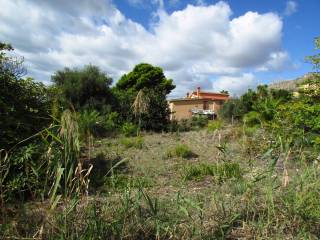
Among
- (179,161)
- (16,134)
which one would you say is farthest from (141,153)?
(16,134)

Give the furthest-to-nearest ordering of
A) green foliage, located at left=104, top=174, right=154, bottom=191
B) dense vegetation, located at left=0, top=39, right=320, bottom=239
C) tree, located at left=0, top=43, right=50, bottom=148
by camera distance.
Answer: tree, located at left=0, top=43, right=50, bottom=148 → green foliage, located at left=104, top=174, right=154, bottom=191 → dense vegetation, located at left=0, top=39, right=320, bottom=239

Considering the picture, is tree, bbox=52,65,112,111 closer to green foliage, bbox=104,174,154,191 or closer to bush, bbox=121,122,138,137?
bush, bbox=121,122,138,137

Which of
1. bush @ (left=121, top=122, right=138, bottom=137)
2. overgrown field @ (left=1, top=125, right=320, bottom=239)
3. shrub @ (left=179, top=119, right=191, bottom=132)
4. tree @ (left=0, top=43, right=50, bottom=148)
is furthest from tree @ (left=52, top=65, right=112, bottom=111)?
overgrown field @ (left=1, top=125, right=320, bottom=239)

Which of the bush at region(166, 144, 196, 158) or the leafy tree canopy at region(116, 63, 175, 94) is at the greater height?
the leafy tree canopy at region(116, 63, 175, 94)

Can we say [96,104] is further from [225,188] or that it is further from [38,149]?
[225,188]

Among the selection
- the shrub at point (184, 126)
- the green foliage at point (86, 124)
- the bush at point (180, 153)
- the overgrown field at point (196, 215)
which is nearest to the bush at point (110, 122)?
the green foliage at point (86, 124)

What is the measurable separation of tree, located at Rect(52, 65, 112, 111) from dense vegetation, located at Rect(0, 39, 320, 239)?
2.76 meters

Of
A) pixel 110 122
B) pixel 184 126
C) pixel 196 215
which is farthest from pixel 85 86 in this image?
pixel 196 215

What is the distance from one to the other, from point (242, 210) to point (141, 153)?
213 inches

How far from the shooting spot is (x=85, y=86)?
574 inches

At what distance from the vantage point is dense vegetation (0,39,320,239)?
7.95 feet

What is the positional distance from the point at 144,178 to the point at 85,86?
34.1ft

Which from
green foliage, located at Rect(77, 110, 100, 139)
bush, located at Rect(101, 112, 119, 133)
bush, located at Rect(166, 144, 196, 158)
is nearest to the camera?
green foliage, located at Rect(77, 110, 100, 139)

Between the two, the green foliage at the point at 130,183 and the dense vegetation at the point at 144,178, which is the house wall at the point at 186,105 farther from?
the green foliage at the point at 130,183
